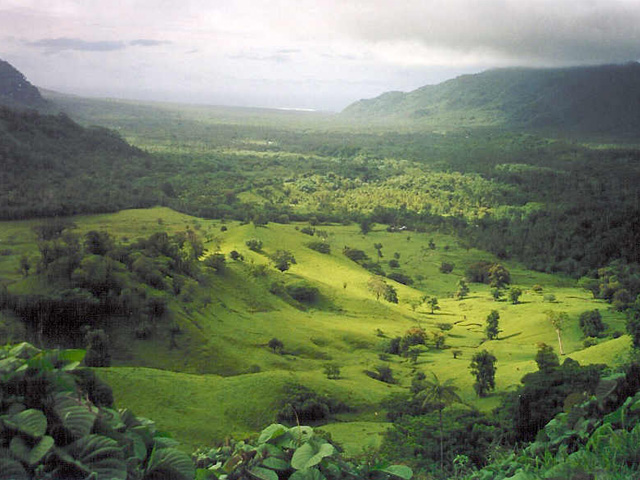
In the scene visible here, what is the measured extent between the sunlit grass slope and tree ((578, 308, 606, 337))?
2.02 ft

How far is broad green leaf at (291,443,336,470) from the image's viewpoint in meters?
3.85

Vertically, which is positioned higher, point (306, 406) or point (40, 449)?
point (40, 449)

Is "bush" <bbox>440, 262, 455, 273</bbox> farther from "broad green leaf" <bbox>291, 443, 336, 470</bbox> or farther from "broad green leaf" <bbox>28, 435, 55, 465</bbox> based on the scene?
"broad green leaf" <bbox>28, 435, 55, 465</bbox>

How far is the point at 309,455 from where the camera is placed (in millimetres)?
3969

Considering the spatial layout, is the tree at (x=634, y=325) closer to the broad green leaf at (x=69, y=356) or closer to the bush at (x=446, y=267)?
the broad green leaf at (x=69, y=356)

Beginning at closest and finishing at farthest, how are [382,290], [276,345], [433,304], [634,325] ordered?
[634,325] < [276,345] < [433,304] < [382,290]

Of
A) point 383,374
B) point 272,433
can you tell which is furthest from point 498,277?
point 272,433

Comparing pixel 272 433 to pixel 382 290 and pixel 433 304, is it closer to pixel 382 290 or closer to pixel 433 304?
pixel 433 304

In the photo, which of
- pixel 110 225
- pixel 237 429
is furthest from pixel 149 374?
pixel 110 225

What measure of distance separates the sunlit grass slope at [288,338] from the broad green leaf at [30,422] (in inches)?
484

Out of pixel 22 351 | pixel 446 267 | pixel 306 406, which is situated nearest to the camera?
pixel 22 351

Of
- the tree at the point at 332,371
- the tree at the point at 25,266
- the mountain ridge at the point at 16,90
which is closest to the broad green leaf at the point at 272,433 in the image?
the tree at the point at 332,371

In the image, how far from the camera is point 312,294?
37.7 m

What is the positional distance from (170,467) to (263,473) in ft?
2.22
